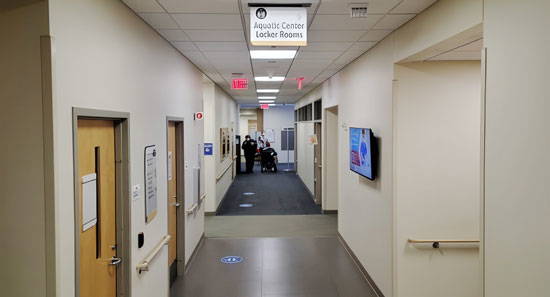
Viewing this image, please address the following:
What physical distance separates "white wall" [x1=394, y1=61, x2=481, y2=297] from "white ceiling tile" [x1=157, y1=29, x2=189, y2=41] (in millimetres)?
2219

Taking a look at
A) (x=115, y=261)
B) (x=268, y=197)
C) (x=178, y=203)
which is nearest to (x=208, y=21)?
(x=115, y=261)

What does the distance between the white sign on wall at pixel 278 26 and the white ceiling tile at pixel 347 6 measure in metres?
0.23

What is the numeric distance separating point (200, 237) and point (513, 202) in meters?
5.68

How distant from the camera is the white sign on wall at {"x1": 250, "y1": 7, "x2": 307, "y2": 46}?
10.2 ft

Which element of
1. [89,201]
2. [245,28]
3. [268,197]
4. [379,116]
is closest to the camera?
[89,201]

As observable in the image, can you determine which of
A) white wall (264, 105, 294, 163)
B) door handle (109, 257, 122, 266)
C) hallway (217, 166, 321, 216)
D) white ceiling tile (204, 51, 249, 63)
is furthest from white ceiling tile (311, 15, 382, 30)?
white wall (264, 105, 294, 163)

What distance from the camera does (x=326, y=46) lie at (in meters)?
4.98

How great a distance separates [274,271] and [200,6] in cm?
387

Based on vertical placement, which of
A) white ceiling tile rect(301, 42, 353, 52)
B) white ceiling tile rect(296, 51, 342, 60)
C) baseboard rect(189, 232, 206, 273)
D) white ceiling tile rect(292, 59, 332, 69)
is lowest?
baseboard rect(189, 232, 206, 273)

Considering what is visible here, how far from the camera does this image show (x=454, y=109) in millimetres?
4109

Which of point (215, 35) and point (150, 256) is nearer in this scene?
point (150, 256)

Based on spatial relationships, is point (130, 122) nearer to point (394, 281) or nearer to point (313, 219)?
point (394, 281)

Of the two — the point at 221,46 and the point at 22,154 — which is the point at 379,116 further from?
the point at 22,154

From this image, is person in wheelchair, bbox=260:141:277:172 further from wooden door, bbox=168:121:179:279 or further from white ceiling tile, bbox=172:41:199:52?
white ceiling tile, bbox=172:41:199:52
